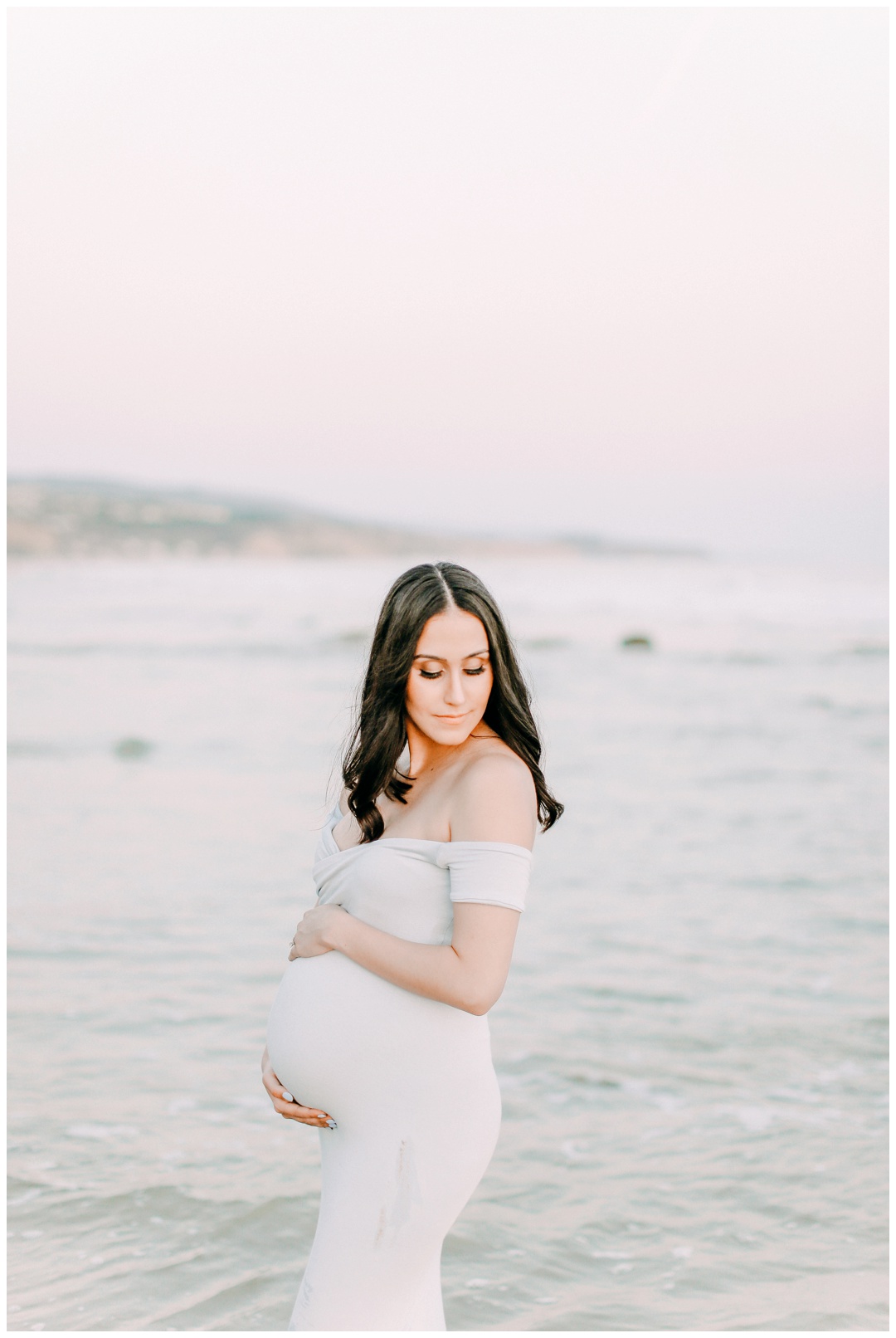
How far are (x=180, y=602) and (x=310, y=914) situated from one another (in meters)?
35.8

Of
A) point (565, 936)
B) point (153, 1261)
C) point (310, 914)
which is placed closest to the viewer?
point (310, 914)

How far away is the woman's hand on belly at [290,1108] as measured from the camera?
2.48 m

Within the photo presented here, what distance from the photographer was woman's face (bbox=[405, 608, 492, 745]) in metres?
2.38

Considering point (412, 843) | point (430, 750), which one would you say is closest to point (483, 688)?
point (430, 750)

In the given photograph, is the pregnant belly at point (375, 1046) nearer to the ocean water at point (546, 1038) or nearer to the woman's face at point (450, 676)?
the woman's face at point (450, 676)

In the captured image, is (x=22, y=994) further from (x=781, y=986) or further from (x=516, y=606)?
(x=516, y=606)

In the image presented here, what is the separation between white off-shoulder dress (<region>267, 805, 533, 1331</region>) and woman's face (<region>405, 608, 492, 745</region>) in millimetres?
238

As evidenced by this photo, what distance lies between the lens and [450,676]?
2.38 metres

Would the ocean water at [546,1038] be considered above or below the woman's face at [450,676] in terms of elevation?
below

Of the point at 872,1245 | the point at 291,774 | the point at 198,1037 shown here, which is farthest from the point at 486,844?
the point at 291,774

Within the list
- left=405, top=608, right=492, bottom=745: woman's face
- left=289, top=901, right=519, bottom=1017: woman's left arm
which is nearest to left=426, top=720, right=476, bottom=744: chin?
left=405, top=608, right=492, bottom=745: woman's face

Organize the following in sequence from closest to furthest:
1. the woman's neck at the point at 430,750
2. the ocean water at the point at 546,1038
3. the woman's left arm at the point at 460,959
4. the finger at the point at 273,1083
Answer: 1. the woman's left arm at the point at 460,959
2. the woman's neck at the point at 430,750
3. the finger at the point at 273,1083
4. the ocean water at the point at 546,1038

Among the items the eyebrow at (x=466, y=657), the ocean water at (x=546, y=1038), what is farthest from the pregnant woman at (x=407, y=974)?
the ocean water at (x=546, y=1038)

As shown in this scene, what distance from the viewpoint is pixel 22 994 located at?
6.43 metres
